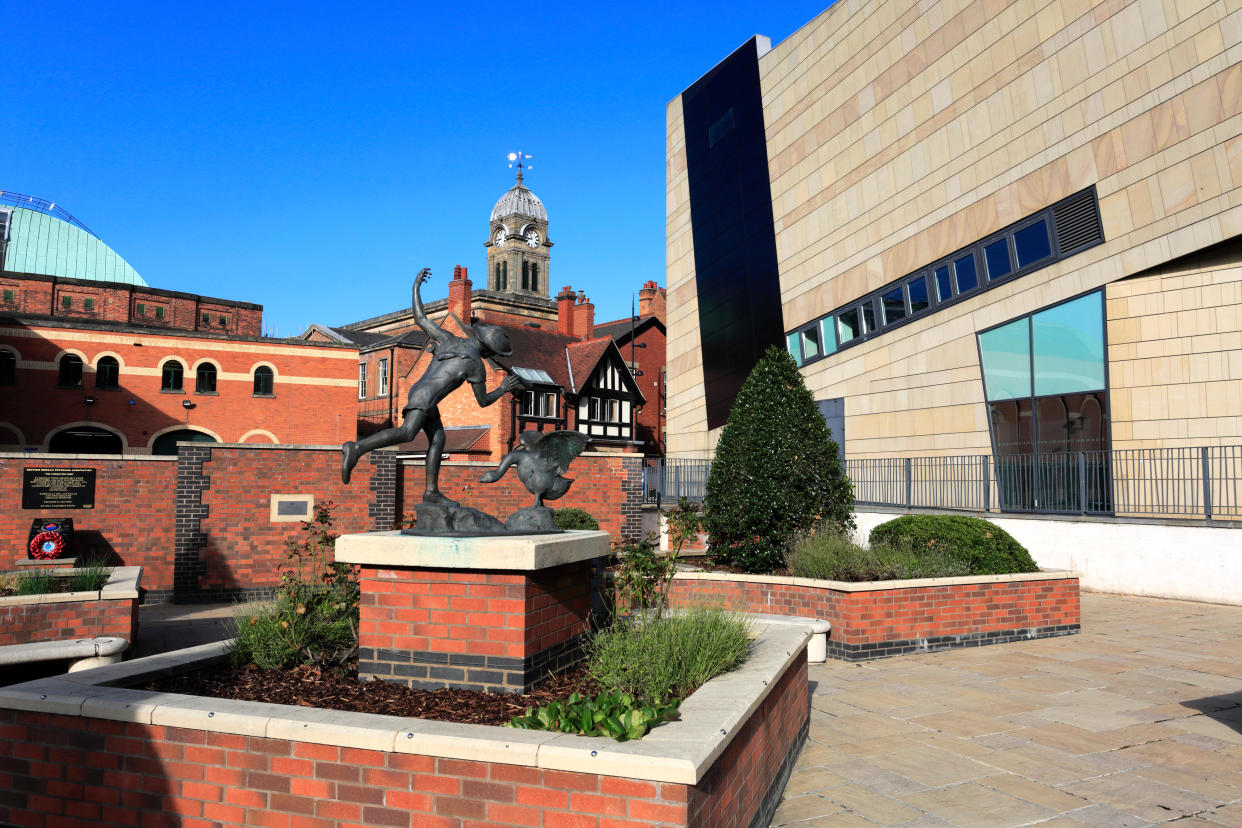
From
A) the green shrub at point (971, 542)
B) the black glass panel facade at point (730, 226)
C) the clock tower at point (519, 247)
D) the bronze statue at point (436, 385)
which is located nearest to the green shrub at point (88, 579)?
the bronze statue at point (436, 385)

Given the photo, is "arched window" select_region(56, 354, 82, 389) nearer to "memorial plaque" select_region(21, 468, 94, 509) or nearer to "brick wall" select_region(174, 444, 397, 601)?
"memorial plaque" select_region(21, 468, 94, 509)

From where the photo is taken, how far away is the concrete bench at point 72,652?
7.36m

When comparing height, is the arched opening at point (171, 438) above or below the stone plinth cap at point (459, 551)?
above

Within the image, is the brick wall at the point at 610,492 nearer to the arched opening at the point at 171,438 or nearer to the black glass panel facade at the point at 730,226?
the black glass panel facade at the point at 730,226

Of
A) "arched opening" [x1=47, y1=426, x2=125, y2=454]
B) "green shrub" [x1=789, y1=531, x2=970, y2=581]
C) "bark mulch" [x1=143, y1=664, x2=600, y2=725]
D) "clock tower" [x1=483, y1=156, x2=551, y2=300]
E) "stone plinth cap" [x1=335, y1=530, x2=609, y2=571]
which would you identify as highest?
"clock tower" [x1=483, y1=156, x2=551, y2=300]

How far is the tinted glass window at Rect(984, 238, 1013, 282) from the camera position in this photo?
19500 millimetres

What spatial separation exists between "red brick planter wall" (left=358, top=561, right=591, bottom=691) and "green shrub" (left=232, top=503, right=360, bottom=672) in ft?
1.97

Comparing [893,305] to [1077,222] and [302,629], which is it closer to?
[1077,222]

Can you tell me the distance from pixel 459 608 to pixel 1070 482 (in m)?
14.9

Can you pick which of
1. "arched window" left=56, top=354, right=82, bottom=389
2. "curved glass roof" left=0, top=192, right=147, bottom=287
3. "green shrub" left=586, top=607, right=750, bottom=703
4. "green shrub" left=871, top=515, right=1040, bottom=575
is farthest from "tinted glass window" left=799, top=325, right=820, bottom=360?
"curved glass roof" left=0, top=192, right=147, bottom=287

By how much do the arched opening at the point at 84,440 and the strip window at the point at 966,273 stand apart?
1050 inches

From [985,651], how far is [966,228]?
13646 millimetres

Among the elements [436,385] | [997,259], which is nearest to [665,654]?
[436,385]

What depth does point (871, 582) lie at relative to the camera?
9.54 m
